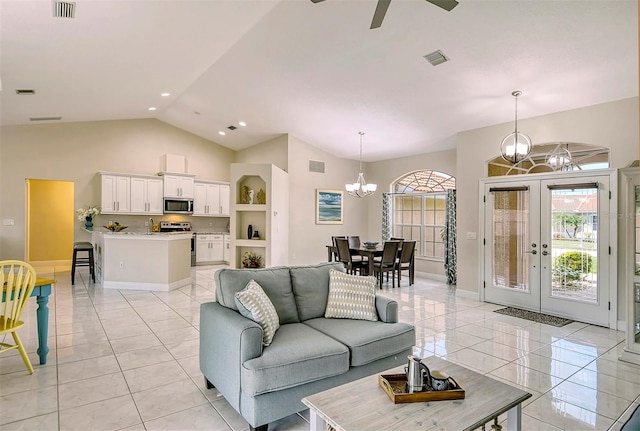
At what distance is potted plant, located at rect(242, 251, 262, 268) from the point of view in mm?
7109

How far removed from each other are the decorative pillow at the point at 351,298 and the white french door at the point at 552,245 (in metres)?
3.60

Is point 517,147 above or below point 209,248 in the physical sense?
above

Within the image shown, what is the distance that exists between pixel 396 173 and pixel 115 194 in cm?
709

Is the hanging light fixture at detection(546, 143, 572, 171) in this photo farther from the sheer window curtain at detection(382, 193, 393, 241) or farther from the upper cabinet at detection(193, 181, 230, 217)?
the upper cabinet at detection(193, 181, 230, 217)

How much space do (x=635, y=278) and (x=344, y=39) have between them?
4263mm

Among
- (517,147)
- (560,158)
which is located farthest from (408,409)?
(560,158)

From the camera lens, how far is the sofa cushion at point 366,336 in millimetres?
2580

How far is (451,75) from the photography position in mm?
4781

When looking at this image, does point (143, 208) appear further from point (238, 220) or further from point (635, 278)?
point (635, 278)

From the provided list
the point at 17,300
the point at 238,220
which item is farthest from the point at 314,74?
the point at 17,300

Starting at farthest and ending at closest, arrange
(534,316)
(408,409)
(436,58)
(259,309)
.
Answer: (534,316) → (436,58) → (259,309) → (408,409)

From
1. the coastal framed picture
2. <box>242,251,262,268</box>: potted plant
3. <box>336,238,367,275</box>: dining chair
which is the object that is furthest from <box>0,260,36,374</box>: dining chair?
the coastal framed picture

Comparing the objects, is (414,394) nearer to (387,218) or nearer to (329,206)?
(329,206)

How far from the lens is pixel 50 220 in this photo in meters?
9.41
